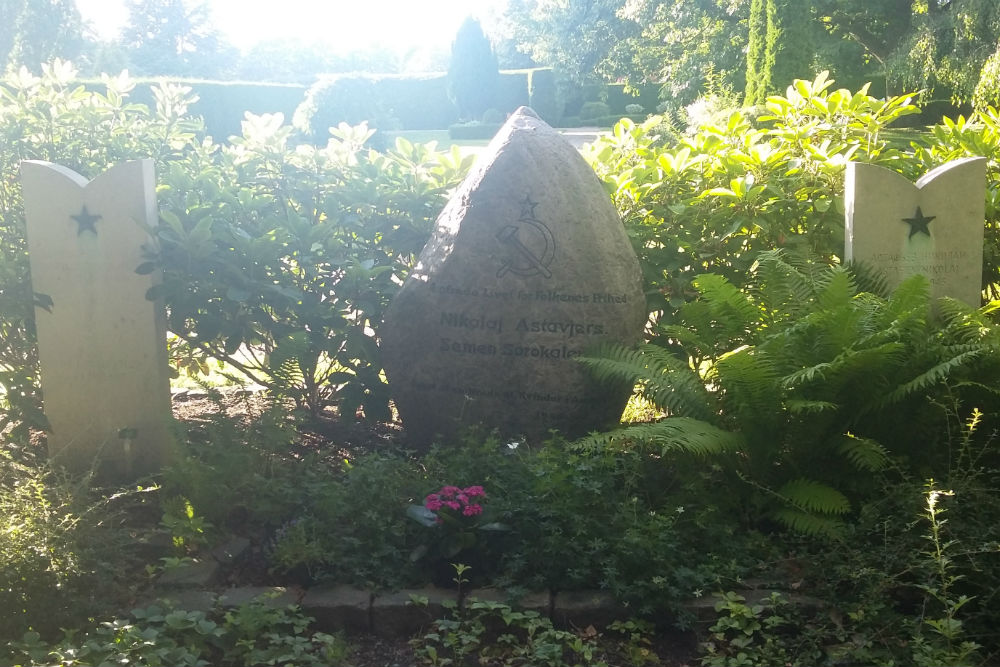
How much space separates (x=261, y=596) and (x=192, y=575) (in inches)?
16.3

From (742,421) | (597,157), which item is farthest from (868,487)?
(597,157)

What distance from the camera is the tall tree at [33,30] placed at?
40.9 meters

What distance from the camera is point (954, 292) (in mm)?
5328

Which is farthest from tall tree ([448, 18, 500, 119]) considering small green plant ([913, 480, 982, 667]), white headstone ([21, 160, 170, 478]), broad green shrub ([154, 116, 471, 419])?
small green plant ([913, 480, 982, 667])

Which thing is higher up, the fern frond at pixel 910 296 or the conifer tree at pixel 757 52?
the conifer tree at pixel 757 52

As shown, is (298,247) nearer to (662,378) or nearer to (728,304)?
(662,378)

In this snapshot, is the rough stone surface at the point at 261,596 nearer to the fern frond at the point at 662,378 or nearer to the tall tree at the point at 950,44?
the fern frond at the point at 662,378

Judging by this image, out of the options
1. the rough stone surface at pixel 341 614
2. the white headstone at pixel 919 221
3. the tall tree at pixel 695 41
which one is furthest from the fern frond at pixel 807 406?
the tall tree at pixel 695 41

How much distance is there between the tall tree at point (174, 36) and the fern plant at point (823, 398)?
214 ft

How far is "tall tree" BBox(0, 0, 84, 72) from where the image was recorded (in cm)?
4088

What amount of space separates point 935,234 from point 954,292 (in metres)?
0.39

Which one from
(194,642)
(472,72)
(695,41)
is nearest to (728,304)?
(194,642)

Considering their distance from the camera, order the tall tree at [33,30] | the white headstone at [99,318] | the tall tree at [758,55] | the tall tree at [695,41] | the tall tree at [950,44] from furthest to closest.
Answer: the tall tree at [33,30]
the tall tree at [695,41]
the tall tree at [758,55]
the tall tree at [950,44]
the white headstone at [99,318]

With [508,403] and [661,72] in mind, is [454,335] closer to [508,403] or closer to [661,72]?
[508,403]
